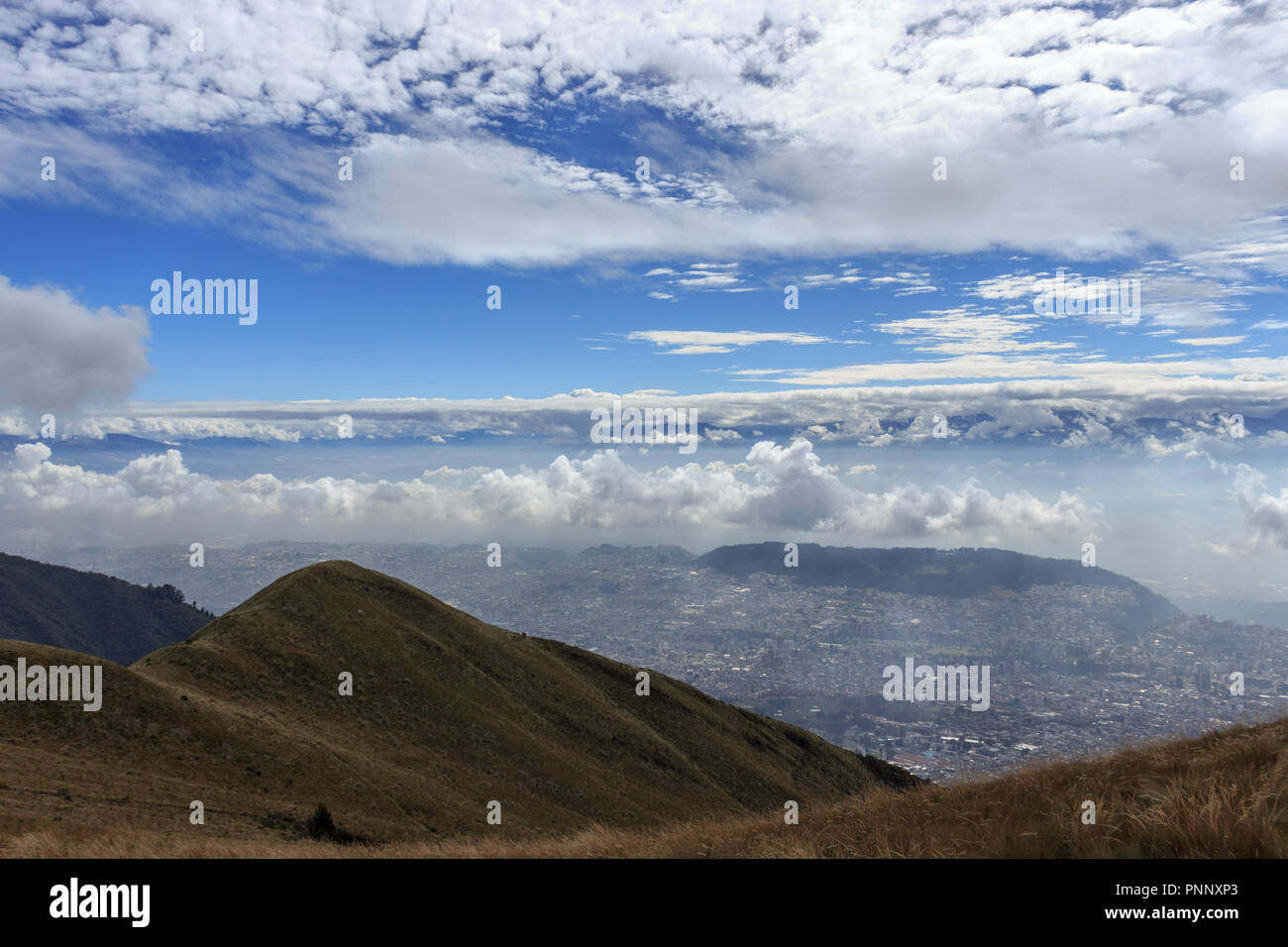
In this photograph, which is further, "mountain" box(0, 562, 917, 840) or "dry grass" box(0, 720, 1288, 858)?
"mountain" box(0, 562, 917, 840)

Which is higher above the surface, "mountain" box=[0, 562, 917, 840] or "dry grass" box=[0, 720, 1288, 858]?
"dry grass" box=[0, 720, 1288, 858]

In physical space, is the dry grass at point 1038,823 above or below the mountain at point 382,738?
above

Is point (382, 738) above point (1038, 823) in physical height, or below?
below

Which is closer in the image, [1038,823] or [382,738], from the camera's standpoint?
[1038,823]

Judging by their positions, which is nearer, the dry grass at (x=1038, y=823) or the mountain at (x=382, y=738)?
the dry grass at (x=1038, y=823)
